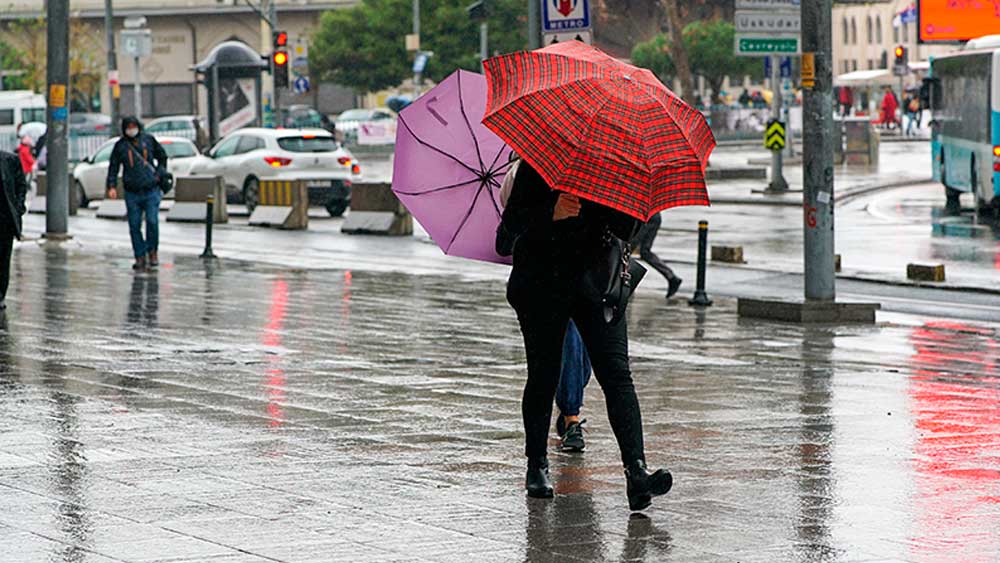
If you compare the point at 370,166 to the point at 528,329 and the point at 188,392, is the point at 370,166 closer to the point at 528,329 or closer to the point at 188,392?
the point at 188,392

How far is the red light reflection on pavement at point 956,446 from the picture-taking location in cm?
705

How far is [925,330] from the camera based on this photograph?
51.8ft

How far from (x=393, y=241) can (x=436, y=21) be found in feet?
156

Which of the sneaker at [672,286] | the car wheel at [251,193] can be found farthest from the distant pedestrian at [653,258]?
the car wheel at [251,193]

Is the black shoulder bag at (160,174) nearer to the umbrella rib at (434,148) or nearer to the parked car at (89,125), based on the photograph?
the umbrella rib at (434,148)

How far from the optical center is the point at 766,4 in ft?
94.8

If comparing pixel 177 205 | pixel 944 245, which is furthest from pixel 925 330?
pixel 177 205

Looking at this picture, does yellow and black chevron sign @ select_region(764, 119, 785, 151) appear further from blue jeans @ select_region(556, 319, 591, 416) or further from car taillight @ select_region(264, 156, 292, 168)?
blue jeans @ select_region(556, 319, 591, 416)

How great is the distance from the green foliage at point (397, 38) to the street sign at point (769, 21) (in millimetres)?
44711

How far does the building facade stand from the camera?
3440 inches

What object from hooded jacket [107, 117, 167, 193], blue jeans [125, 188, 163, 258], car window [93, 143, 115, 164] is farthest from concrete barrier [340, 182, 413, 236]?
car window [93, 143, 115, 164]

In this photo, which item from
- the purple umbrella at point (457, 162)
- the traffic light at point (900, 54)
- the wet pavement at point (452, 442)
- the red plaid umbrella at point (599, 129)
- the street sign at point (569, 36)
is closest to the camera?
the wet pavement at point (452, 442)

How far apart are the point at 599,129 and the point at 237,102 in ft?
130

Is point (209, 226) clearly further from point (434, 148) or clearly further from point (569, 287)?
point (569, 287)
